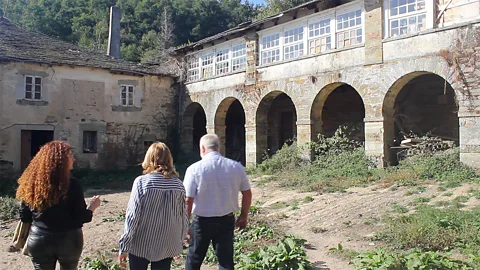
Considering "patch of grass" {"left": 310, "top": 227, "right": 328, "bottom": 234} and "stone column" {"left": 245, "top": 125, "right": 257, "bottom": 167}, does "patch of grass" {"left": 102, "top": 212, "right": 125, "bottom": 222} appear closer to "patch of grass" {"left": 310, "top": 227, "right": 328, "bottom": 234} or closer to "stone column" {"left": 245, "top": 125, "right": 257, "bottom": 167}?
"patch of grass" {"left": 310, "top": 227, "right": 328, "bottom": 234}

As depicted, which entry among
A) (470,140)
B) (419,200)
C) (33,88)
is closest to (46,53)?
(33,88)

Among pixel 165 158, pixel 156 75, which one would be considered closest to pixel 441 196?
pixel 165 158

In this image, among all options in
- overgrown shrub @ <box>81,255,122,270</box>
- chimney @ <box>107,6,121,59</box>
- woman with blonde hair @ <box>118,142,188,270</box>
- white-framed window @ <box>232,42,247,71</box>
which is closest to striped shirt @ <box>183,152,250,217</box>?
woman with blonde hair @ <box>118,142,188,270</box>

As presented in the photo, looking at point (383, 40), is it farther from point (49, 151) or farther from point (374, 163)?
point (49, 151)

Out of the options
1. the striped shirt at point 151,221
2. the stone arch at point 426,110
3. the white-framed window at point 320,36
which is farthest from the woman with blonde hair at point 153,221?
the white-framed window at point 320,36

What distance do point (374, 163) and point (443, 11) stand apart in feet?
16.0

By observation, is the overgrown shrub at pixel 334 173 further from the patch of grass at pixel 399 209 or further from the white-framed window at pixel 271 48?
the white-framed window at pixel 271 48

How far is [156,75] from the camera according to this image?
20859mm

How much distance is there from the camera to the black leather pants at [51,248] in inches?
140

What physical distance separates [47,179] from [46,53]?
55.5 feet

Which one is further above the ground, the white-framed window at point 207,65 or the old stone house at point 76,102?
the white-framed window at point 207,65

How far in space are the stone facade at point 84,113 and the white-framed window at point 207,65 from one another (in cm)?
228

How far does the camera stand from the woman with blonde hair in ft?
12.0

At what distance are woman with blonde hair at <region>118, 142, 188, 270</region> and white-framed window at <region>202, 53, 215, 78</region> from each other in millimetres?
16298
